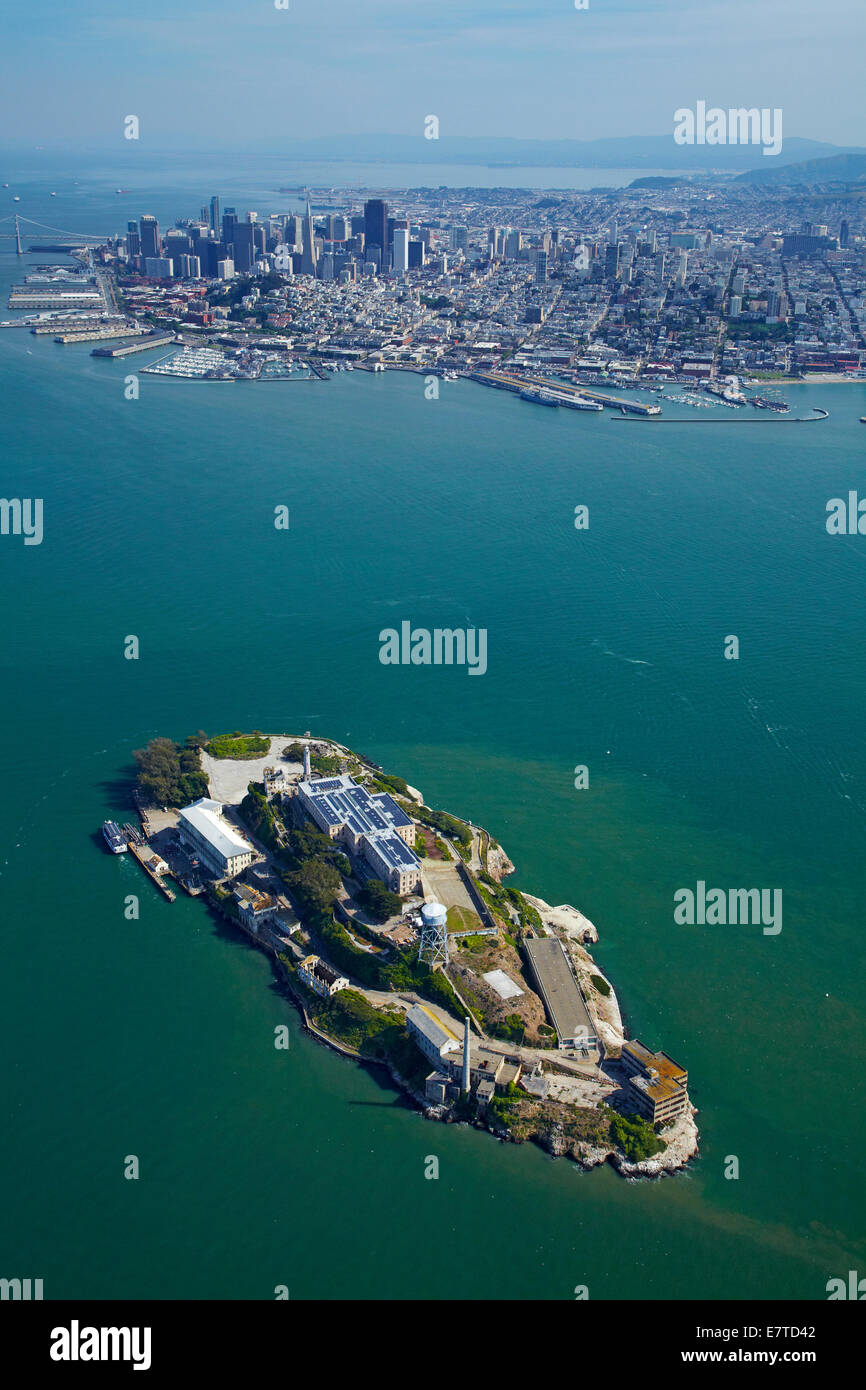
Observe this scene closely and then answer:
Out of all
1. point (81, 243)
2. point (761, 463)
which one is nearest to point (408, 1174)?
point (761, 463)

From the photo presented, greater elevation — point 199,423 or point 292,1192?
point 199,423

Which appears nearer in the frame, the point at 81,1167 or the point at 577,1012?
the point at 81,1167

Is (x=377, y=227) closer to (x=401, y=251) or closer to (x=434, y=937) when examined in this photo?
(x=401, y=251)

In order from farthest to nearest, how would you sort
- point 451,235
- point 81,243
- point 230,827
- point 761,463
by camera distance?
point 451,235 → point 81,243 → point 761,463 → point 230,827

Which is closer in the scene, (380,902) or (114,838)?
(380,902)

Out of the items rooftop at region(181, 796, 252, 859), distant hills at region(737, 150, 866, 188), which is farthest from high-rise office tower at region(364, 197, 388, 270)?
distant hills at region(737, 150, 866, 188)

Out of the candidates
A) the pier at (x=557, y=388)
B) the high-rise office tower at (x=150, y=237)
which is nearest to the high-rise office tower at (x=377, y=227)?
the high-rise office tower at (x=150, y=237)

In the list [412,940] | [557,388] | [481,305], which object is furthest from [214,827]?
[481,305]

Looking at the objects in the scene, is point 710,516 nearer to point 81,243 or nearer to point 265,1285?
point 265,1285
